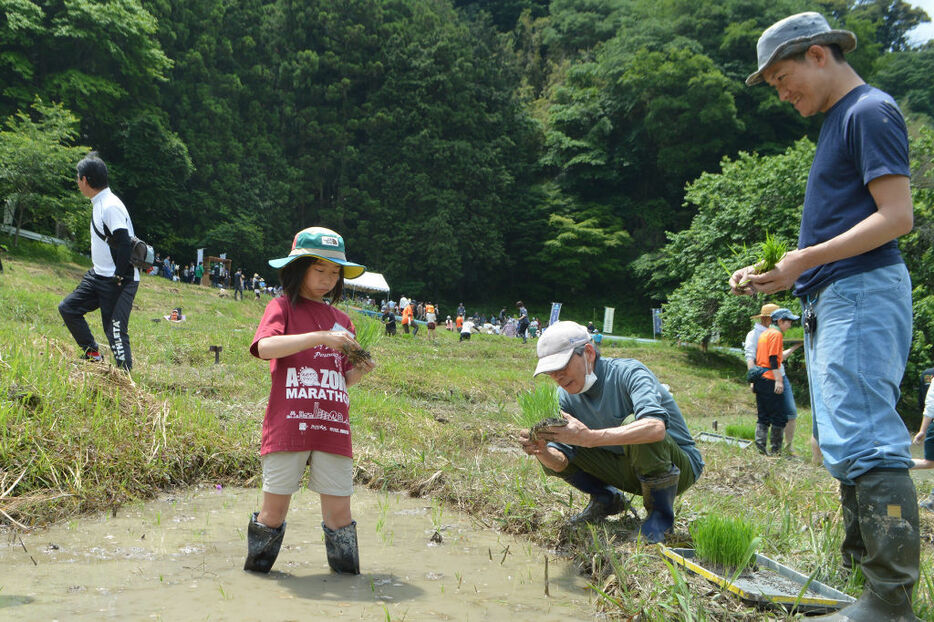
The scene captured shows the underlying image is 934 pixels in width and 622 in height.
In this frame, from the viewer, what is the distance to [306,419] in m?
2.82

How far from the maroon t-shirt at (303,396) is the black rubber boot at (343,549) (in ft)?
1.08

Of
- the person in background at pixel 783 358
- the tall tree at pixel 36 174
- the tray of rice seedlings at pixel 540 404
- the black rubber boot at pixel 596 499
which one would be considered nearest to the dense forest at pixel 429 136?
the tall tree at pixel 36 174

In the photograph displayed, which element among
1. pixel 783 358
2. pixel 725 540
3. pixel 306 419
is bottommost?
pixel 725 540

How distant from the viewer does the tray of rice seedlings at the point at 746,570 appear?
234 centimetres

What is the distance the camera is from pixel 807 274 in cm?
239

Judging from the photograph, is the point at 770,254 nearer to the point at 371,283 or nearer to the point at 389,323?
the point at 389,323

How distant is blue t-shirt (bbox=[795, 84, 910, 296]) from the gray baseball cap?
0.18m

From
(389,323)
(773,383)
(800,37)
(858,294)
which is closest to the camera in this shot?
(858,294)

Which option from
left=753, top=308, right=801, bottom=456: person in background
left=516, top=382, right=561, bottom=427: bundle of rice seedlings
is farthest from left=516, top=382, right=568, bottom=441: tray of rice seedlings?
left=753, top=308, right=801, bottom=456: person in background

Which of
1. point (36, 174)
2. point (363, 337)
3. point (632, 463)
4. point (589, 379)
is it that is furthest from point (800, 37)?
point (36, 174)

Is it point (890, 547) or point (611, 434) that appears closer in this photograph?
point (890, 547)

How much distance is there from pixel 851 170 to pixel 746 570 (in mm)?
1520

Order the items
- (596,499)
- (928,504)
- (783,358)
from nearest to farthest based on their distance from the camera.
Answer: (596,499), (928,504), (783,358)

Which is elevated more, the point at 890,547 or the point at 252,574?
the point at 890,547
